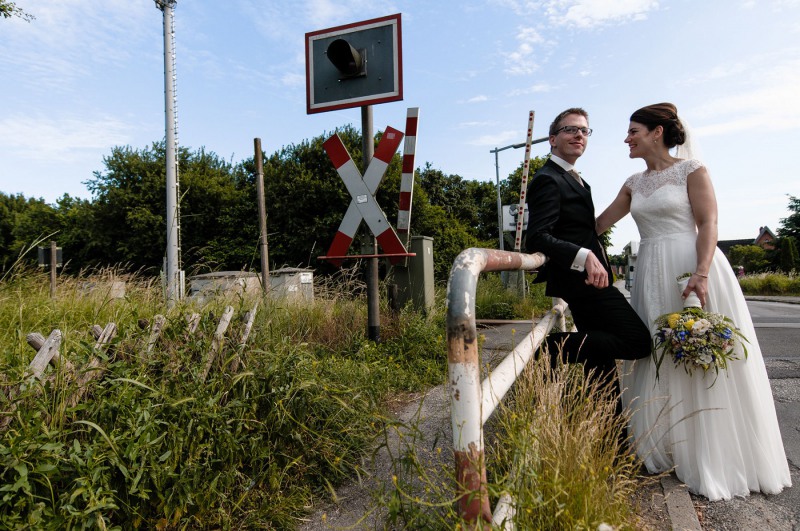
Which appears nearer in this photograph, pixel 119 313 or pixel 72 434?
pixel 72 434

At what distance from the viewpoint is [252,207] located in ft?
70.2

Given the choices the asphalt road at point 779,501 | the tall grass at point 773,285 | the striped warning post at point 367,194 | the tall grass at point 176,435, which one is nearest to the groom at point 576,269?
the asphalt road at point 779,501

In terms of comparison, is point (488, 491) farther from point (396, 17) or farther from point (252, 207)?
point (252, 207)

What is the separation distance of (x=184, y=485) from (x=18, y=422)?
0.62 meters

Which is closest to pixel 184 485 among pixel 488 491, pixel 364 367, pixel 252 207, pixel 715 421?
pixel 488 491

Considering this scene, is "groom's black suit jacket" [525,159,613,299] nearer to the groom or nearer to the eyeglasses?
the groom

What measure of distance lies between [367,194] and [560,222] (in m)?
2.20

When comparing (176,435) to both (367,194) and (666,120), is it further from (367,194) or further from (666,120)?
(367,194)

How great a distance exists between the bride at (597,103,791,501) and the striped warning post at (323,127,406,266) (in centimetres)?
209

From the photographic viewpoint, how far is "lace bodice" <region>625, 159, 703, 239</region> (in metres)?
2.74

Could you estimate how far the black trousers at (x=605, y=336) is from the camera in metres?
2.65

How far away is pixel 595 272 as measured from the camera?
2467 mm

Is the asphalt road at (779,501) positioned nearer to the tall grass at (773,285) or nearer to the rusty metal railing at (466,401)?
the rusty metal railing at (466,401)

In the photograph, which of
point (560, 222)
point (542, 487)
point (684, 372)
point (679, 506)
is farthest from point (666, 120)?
point (542, 487)
